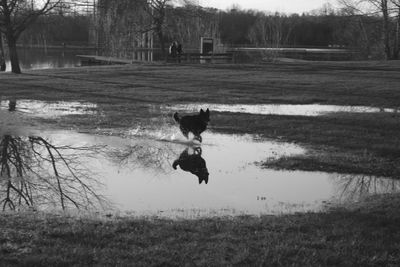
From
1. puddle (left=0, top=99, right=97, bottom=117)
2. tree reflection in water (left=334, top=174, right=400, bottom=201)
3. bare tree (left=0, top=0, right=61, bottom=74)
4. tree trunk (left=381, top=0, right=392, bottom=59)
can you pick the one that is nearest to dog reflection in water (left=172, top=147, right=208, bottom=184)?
tree reflection in water (left=334, top=174, right=400, bottom=201)

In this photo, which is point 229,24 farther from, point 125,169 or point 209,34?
point 125,169

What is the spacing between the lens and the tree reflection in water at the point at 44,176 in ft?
23.7

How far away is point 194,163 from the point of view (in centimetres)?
966

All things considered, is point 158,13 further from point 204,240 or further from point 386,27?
point 204,240

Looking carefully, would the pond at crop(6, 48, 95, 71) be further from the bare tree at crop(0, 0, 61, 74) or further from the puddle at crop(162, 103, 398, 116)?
the puddle at crop(162, 103, 398, 116)

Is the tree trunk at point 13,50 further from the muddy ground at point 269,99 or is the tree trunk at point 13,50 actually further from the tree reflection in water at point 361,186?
the tree reflection in water at point 361,186

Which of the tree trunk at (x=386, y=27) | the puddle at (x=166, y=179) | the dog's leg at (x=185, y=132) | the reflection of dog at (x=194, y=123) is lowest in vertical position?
the puddle at (x=166, y=179)

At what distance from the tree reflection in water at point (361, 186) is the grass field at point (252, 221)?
30 centimetres

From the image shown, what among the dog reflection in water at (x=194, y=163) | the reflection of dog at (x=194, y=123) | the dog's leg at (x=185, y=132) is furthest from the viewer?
the dog's leg at (x=185, y=132)

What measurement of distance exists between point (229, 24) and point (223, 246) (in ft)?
371

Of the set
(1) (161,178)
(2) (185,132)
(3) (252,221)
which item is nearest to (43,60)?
(2) (185,132)

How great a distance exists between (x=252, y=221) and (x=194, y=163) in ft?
11.8

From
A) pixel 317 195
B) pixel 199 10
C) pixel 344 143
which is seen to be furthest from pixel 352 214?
pixel 199 10

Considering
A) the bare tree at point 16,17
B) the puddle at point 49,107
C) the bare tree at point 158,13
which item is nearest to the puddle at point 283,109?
the puddle at point 49,107
